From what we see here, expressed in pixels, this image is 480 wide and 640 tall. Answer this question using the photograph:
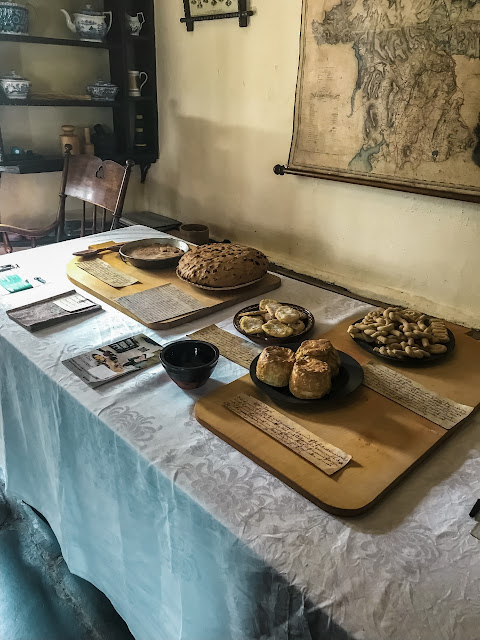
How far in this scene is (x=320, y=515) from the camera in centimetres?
71

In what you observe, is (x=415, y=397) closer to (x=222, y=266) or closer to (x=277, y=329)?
(x=277, y=329)

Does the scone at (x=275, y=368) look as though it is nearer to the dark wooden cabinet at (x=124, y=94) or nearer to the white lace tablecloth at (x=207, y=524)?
the white lace tablecloth at (x=207, y=524)

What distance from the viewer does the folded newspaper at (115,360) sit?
103 cm

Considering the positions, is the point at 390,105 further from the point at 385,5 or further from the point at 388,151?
the point at 385,5

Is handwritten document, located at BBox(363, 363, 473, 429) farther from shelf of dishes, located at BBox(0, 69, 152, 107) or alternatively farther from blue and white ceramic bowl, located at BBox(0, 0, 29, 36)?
blue and white ceramic bowl, located at BBox(0, 0, 29, 36)

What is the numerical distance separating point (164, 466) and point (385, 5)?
74.2 inches

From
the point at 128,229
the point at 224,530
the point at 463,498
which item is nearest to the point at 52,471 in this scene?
the point at 224,530

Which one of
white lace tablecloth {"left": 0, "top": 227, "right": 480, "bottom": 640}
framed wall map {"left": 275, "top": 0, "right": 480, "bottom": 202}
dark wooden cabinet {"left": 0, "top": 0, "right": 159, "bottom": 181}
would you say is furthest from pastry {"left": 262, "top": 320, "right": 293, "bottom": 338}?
dark wooden cabinet {"left": 0, "top": 0, "right": 159, "bottom": 181}

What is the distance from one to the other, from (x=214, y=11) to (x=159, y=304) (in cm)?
188

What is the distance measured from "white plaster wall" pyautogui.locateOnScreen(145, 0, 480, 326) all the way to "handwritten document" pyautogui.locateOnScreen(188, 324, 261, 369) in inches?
47.1

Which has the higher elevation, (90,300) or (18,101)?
(18,101)

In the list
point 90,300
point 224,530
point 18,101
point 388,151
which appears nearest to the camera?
point 224,530

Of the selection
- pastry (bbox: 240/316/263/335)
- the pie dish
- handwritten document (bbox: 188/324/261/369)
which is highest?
the pie dish

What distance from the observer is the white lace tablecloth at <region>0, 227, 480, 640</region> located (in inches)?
24.2
